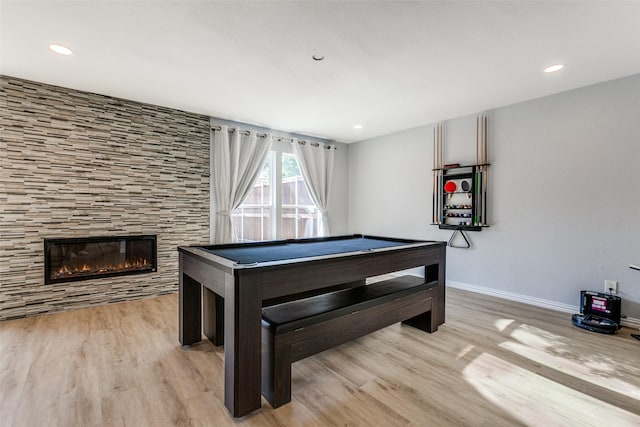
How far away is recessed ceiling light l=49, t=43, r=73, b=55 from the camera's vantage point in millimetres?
2395

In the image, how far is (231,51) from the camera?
2.47 metres

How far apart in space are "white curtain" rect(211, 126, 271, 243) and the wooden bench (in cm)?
254

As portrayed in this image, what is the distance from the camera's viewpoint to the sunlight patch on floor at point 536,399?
5.31 ft

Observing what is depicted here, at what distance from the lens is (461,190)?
166 inches

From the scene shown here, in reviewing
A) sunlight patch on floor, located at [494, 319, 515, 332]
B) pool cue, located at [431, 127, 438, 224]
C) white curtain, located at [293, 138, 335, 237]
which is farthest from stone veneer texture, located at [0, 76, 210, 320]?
→ sunlight patch on floor, located at [494, 319, 515, 332]

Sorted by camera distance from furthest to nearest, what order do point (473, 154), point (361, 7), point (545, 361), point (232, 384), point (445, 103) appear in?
point (473, 154)
point (445, 103)
point (545, 361)
point (361, 7)
point (232, 384)

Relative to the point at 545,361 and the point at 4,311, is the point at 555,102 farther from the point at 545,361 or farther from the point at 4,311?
the point at 4,311

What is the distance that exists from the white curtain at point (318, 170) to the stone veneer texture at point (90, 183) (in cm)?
172

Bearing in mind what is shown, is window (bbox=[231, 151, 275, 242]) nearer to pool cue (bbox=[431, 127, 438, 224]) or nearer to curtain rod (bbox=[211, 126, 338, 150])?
curtain rod (bbox=[211, 126, 338, 150])

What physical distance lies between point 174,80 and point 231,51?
0.96m

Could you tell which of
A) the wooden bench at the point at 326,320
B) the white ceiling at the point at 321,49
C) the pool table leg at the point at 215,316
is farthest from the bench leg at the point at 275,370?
the white ceiling at the point at 321,49

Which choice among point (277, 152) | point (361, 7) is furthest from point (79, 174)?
point (361, 7)

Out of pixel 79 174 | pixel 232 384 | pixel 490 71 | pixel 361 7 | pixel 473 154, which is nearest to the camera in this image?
pixel 232 384

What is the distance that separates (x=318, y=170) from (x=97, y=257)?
363cm
